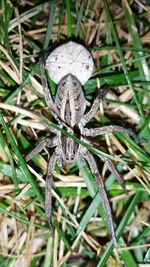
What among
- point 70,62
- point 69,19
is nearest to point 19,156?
point 70,62

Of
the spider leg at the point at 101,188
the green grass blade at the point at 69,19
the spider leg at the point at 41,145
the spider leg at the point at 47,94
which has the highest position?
the green grass blade at the point at 69,19

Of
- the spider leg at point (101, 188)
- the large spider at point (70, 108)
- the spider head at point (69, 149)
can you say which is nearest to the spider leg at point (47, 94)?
the large spider at point (70, 108)

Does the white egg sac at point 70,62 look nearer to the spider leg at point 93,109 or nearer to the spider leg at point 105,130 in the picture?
the spider leg at point 93,109

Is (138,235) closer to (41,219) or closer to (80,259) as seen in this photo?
(80,259)

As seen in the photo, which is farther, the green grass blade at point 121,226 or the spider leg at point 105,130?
the spider leg at point 105,130

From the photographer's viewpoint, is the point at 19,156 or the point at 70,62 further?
the point at 70,62

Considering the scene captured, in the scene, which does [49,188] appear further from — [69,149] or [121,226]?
[121,226]

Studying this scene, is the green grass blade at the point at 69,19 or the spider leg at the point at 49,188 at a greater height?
the green grass blade at the point at 69,19
